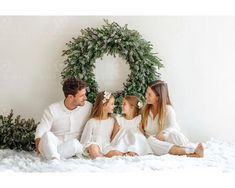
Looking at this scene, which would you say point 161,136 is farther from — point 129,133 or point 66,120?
point 66,120

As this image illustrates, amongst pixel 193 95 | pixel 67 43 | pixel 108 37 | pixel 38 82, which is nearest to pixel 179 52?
pixel 193 95

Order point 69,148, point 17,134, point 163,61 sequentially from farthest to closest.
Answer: point 163,61, point 17,134, point 69,148

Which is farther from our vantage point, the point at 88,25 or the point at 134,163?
the point at 88,25

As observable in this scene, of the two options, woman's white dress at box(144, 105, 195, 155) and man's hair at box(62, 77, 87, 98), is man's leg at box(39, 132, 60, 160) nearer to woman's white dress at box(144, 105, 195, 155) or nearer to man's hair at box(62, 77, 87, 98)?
man's hair at box(62, 77, 87, 98)

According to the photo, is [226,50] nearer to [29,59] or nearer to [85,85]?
[85,85]

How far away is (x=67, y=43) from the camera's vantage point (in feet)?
15.5

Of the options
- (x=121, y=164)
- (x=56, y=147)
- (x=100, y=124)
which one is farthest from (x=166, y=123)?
(x=56, y=147)

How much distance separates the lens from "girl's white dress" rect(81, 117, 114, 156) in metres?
4.07

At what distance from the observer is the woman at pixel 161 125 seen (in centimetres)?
395

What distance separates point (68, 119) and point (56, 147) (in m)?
0.36

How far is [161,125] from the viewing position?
4.11 meters

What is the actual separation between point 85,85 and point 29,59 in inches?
34.7

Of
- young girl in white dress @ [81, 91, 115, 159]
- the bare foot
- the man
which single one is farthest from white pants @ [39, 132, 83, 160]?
the bare foot

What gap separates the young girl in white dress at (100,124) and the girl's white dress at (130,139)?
7cm
